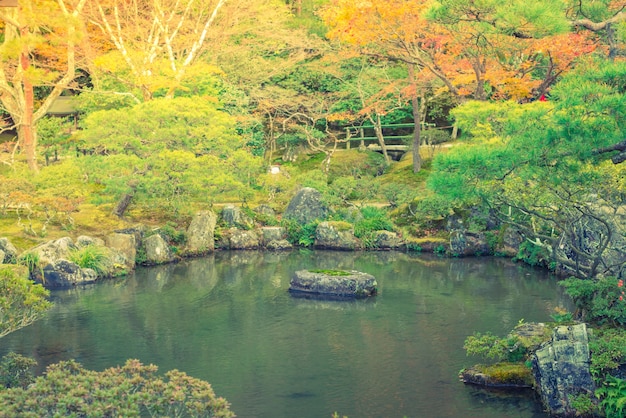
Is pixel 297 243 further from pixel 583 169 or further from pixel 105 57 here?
pixel 583 169

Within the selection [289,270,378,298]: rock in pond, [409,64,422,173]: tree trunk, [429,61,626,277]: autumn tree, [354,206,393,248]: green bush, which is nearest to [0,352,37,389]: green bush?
[429,61,626,277]: autumn tree

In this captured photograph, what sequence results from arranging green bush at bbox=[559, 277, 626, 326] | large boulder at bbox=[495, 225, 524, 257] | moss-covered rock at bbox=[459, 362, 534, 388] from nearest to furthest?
1. green bush at bbox=[559, 277, 626, 326]
2. moss-covered rock at bbox=[459, 362, 534, 388]
3. large boulder at bbox=[495, 225, 524, 257]

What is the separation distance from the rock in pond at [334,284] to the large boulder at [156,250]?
524cm

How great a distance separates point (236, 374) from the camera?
1373 cm

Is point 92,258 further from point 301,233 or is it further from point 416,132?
point 416,132

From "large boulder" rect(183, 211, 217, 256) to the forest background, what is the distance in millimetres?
766

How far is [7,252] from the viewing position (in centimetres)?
2086

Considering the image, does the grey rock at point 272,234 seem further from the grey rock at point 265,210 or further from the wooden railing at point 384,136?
the wooden railing at point 384,136

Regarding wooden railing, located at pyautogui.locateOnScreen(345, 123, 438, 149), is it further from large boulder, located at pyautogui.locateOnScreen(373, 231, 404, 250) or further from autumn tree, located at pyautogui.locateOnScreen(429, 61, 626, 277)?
autumn tree, located at pyautogui.locateOnScreen(429, 61, 626, 277)

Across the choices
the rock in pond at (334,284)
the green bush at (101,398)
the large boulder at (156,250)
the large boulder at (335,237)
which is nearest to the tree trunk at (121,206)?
the large boulder at (156,250)

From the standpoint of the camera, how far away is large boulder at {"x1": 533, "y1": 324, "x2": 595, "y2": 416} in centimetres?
1150

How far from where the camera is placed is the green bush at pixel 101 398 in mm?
8289

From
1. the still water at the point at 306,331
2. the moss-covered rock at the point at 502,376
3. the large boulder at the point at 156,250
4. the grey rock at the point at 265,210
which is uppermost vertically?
the grey rock at the point at 265,210

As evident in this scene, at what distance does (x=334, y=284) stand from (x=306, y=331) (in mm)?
3235
